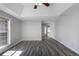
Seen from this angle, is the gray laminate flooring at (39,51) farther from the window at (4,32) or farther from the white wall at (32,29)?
the white wall at (32,29)

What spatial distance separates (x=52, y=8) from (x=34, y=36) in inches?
170

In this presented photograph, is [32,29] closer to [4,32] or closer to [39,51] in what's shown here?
[4,32]

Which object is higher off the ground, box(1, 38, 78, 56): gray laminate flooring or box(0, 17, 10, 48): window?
box(0, 17, 10, 48): window

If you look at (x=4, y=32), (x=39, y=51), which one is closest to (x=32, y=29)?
(x=4, y=32)

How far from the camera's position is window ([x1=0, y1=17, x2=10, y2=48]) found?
16.3ft

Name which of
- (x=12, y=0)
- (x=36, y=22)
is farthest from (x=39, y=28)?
(x=12, y=0)

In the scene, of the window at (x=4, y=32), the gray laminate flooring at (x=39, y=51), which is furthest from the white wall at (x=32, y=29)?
the window at (x=4, y=32)

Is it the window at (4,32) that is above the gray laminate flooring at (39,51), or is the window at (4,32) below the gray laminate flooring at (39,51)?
above

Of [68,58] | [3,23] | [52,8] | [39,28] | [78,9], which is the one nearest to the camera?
[68,58]

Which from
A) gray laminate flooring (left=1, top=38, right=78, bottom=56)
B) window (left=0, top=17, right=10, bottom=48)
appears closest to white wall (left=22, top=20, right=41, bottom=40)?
gray laminate flooring (left=1, top=38, right=78, bottom=56)

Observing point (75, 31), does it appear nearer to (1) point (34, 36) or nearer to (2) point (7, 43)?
(2) point (7, 43)

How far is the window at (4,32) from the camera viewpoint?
4.96 m

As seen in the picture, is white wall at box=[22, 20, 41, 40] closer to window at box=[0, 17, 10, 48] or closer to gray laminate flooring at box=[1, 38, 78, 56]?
gray laminate flooring at box=[1, 38, 78, 56]

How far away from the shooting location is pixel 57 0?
1.16m
